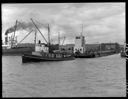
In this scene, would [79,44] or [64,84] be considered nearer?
[64,84]

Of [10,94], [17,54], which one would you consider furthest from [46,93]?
[17,54]

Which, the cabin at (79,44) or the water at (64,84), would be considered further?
the cabin at (79,44)

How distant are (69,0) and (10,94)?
16.2ft

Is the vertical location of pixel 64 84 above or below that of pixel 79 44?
below

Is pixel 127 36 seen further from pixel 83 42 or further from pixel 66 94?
Result: pixel 83 42

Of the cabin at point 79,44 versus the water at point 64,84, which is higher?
the cabin at point 79,44

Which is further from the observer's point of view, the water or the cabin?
the cabin

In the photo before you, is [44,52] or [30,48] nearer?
[44,52]

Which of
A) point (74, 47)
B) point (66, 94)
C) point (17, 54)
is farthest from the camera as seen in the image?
point (17, 54)

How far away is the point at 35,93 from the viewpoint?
24.6 ft

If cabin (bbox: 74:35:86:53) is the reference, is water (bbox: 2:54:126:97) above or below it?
below

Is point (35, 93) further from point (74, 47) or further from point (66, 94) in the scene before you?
point (74, 47)

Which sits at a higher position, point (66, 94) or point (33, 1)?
point (33, 1)

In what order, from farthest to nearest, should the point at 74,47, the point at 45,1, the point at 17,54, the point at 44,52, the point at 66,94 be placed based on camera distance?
the point at 17,54, the point at 74,47, the point at 44,52, the point at 66,94, the point at 45,1
